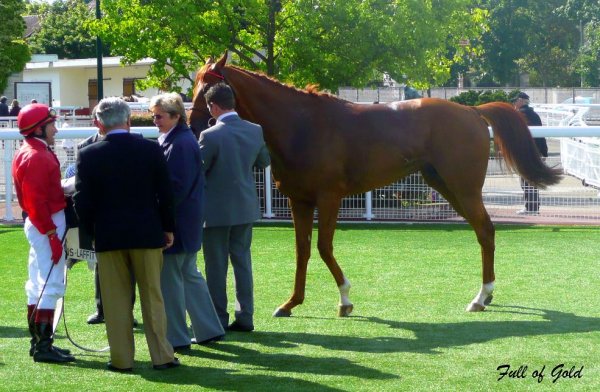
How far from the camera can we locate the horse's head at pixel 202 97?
726cm

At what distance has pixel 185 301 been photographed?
647cm

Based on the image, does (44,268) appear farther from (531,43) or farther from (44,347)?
(531,43)

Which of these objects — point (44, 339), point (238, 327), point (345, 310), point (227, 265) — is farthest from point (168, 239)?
point (345, 310)

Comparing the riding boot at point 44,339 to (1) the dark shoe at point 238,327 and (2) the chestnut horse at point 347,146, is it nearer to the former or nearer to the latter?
(1) the dark shoe at point 238,327

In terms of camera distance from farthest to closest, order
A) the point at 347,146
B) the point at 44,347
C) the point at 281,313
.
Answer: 1. the point at 347,146
2. the point at 281,313
3. the point at 44,347

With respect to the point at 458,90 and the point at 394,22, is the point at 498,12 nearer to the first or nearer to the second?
the point at 458,90

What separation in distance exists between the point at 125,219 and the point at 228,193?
1350 millimetres

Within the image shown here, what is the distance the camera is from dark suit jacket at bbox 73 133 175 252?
5.56m

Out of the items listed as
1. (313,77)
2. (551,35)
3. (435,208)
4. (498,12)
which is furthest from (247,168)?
(551,35)

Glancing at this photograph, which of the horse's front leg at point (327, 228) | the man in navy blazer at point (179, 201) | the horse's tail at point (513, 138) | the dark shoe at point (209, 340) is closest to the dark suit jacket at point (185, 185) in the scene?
the man in navy blazer at point (179, 201)

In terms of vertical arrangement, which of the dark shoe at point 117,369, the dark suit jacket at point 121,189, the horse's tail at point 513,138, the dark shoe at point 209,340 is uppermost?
the horse's tail at point 513,138

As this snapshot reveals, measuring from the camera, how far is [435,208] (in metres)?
13.3

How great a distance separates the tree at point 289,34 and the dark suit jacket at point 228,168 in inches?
356

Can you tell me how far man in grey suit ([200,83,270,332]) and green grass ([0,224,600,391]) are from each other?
1.07 feet
